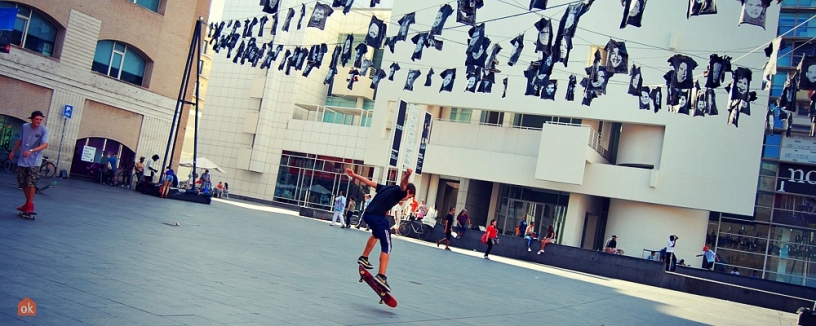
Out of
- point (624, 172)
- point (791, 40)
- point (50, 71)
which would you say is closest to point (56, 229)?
point (50, 71)

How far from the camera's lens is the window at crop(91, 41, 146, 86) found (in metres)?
30.0

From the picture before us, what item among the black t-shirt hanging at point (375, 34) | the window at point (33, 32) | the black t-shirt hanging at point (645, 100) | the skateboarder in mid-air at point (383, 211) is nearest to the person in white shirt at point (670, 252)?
the black t-shirt hanging at point (645, 100)

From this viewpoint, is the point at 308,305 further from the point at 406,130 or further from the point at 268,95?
the point at 268,95

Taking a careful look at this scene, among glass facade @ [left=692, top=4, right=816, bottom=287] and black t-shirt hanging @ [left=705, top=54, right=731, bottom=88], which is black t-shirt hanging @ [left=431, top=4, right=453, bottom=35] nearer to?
black t-shirt hanging @ [left=705, top=54, right=731, bottom=88]

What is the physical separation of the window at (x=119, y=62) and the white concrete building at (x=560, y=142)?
1220 centimetres

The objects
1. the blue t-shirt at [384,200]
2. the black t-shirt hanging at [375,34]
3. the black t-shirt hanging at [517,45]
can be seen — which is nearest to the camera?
the blue t-shirt at [384,200]

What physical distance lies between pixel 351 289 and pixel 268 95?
142ft

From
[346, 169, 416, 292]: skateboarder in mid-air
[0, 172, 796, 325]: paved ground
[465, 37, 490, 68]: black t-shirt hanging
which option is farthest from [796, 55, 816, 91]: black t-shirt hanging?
[346, 169, 416, 292]: skateboarder in mid-air

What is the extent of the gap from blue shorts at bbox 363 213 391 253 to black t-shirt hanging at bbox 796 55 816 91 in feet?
41.3

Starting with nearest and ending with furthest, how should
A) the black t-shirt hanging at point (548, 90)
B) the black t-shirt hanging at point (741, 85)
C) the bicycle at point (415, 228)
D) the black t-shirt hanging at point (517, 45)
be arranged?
the black t-shirt hanging at point (741, 85)
the black t-shirt hanging at point (517, 45)
the black t-shirt hanging at point (548, 90)
the bicycle at point (415, 228)

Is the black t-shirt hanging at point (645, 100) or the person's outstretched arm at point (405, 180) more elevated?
the black t-shirt hanging at point (645, 100)

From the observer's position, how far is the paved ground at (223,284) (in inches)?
245

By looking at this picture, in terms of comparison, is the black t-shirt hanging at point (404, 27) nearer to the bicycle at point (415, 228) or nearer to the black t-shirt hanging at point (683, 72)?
the black t-shirt hanging at point (683, 72)

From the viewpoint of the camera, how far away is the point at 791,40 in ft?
145
